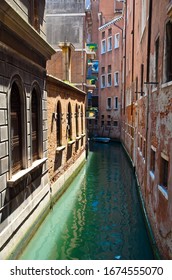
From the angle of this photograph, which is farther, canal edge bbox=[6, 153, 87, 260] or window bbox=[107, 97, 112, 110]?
window bbox=[107, 97, 112, 110]

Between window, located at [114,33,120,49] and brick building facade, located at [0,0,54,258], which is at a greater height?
window, located at [114,33,120,49]

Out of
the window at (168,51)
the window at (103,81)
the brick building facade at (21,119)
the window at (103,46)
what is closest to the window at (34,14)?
the brick building facade at (21,119)

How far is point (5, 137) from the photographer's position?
5422 mm

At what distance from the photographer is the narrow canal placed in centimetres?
656

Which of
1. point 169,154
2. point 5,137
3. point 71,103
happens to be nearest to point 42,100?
point 5,137

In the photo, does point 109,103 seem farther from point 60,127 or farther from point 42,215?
point 42,215

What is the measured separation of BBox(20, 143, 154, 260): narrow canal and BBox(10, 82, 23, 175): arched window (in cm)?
195

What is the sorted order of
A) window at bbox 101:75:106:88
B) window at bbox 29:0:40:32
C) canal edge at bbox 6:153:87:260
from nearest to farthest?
canal edge at bbox 6:153:87:260, window at bbox 29:0:40:32, window at bbox 101:75:106:88

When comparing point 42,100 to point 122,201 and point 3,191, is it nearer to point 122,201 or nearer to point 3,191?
point 3,191

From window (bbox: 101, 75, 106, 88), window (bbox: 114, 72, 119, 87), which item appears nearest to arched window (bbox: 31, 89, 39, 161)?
window (bbox: 114, 72, 119, 87)

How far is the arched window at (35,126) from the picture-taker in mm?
7746

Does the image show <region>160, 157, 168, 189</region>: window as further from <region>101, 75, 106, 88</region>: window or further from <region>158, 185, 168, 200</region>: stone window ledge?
<region>101, 75, 106, 88</region>: window

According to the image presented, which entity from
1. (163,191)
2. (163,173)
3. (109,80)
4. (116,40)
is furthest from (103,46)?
(163,191)

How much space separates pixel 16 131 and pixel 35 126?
1.63 meters
